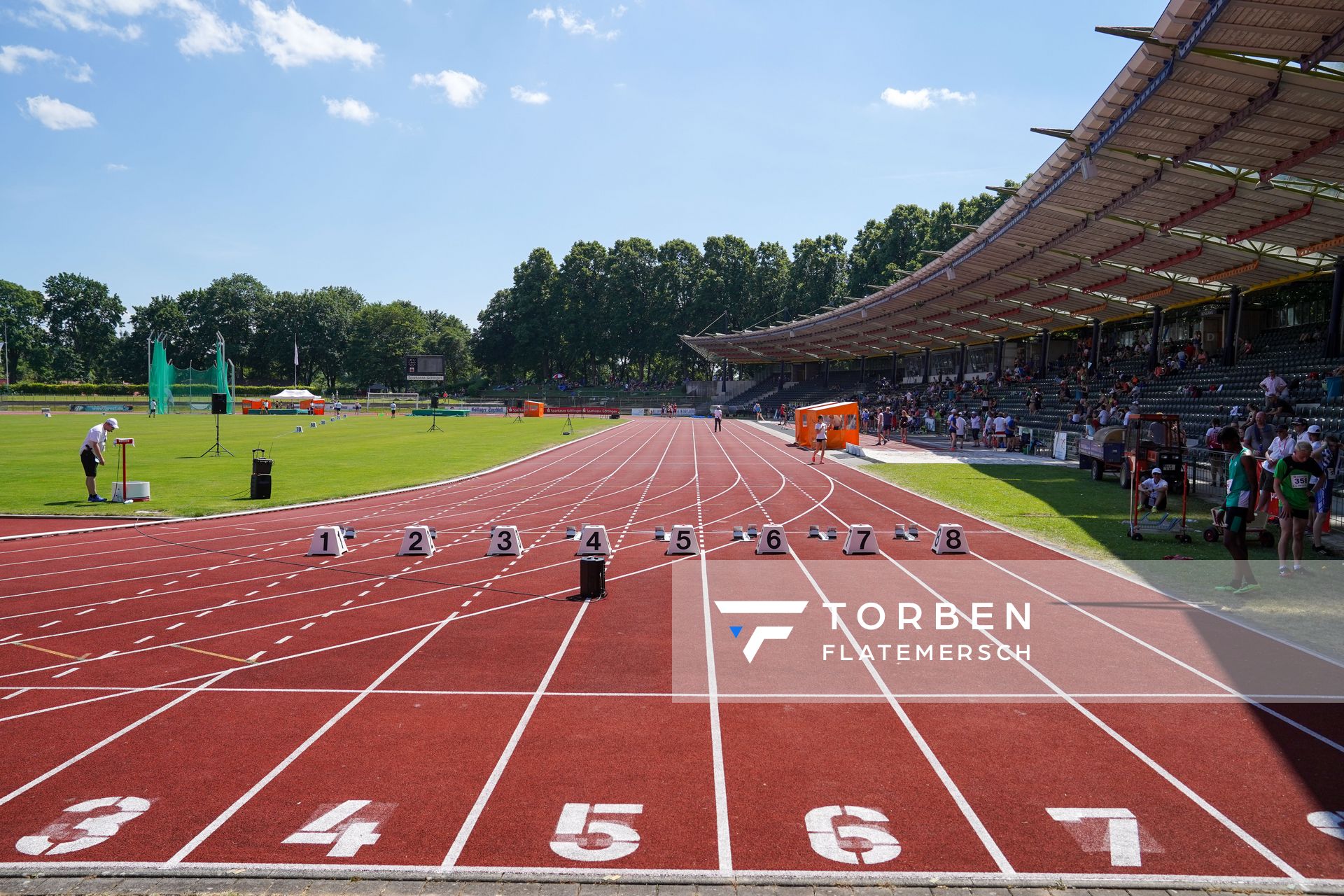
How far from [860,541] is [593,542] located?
4536 mm

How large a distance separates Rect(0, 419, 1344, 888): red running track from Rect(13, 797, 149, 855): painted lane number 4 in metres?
0.02

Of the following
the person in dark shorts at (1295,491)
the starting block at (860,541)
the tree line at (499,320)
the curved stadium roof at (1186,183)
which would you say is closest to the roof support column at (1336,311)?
the curved stadium roof at (1186,183)

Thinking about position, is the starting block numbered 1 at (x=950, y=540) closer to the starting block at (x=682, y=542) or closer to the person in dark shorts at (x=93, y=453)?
the starting block at (x=682, y=542)

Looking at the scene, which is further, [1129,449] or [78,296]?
[78,296]

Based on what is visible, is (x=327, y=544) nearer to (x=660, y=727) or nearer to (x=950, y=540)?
(x=660, y=727)

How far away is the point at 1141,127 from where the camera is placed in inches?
768

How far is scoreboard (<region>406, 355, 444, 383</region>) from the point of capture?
281 feet

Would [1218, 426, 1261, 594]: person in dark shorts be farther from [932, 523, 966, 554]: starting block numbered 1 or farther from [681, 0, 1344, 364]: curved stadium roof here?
[681, 0, 1344, 364]: curved stadium roof

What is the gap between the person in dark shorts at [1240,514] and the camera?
420 inches

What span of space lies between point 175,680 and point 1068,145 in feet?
79.1

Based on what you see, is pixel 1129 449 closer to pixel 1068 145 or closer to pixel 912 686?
pixel 1068 145

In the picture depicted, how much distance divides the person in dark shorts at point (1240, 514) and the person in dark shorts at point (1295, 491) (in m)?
0.37

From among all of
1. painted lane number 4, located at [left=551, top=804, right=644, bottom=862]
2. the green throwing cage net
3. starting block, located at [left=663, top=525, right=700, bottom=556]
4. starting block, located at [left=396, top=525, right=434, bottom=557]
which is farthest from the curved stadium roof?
the green throwing cage net

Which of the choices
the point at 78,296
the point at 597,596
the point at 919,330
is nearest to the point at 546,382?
the point at 919,330
